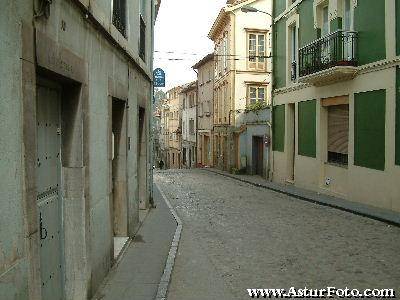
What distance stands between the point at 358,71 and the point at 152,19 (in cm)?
661

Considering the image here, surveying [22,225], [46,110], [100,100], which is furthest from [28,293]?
[100,100]

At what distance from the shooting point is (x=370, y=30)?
14.2m

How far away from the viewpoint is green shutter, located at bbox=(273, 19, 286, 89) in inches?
875

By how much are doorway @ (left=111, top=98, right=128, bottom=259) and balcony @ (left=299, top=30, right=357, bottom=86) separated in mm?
8602

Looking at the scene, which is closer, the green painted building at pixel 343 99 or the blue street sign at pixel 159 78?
the green painted building at pixel 343 99

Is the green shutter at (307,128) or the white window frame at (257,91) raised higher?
the white window frame at (257,91)

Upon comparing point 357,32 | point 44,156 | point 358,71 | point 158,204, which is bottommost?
point 158,204

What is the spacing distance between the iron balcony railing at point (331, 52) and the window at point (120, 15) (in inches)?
336

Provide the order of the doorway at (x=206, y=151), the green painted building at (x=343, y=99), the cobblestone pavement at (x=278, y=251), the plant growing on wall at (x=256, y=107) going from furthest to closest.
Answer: the doorway at (x=206, y=151) < the plant growing on wall at (x=256, y=107) < the green painted building at (x=343, y=99) < the cobblestone pavement at (x=278, y=251)

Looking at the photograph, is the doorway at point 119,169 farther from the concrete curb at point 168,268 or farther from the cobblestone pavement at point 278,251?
the cobblestone pavement at point 278,251

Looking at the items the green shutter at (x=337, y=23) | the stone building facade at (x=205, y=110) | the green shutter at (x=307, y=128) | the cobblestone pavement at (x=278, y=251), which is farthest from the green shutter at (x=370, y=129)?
the stone building facade at (x=205, y=110)

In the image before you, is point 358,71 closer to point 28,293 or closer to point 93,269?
Result: point 93,269

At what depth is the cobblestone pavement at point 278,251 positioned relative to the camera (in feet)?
22.7

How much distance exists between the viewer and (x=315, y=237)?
1013 cm
